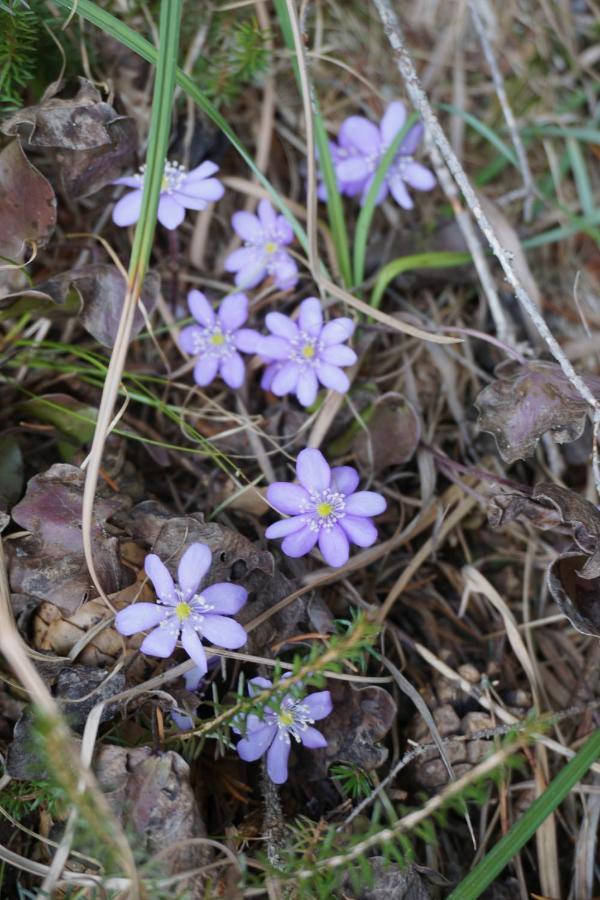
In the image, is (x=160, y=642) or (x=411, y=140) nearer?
(x=160, y=642)

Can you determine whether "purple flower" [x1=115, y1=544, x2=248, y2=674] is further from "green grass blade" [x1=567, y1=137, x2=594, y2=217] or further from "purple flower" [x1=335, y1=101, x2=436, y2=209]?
"green grass blade" [x1=567, y1=137, x2=594, y2=217]

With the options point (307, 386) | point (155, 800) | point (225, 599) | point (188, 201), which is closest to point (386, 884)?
point (155, 800)

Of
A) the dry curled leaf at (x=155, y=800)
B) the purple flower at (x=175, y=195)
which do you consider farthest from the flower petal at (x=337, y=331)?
the dry curled leaf at (x=155, y=800)

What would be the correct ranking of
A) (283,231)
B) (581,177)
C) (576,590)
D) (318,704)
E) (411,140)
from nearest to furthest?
(318,704) < (576,590) < (283,231) < (411,140) < (581,177)

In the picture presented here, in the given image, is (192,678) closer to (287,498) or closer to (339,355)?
(287,498)

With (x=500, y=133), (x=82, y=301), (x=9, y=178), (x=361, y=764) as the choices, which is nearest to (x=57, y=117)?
(x=9, y=178)

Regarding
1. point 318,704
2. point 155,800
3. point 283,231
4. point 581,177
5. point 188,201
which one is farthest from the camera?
point 581,177
